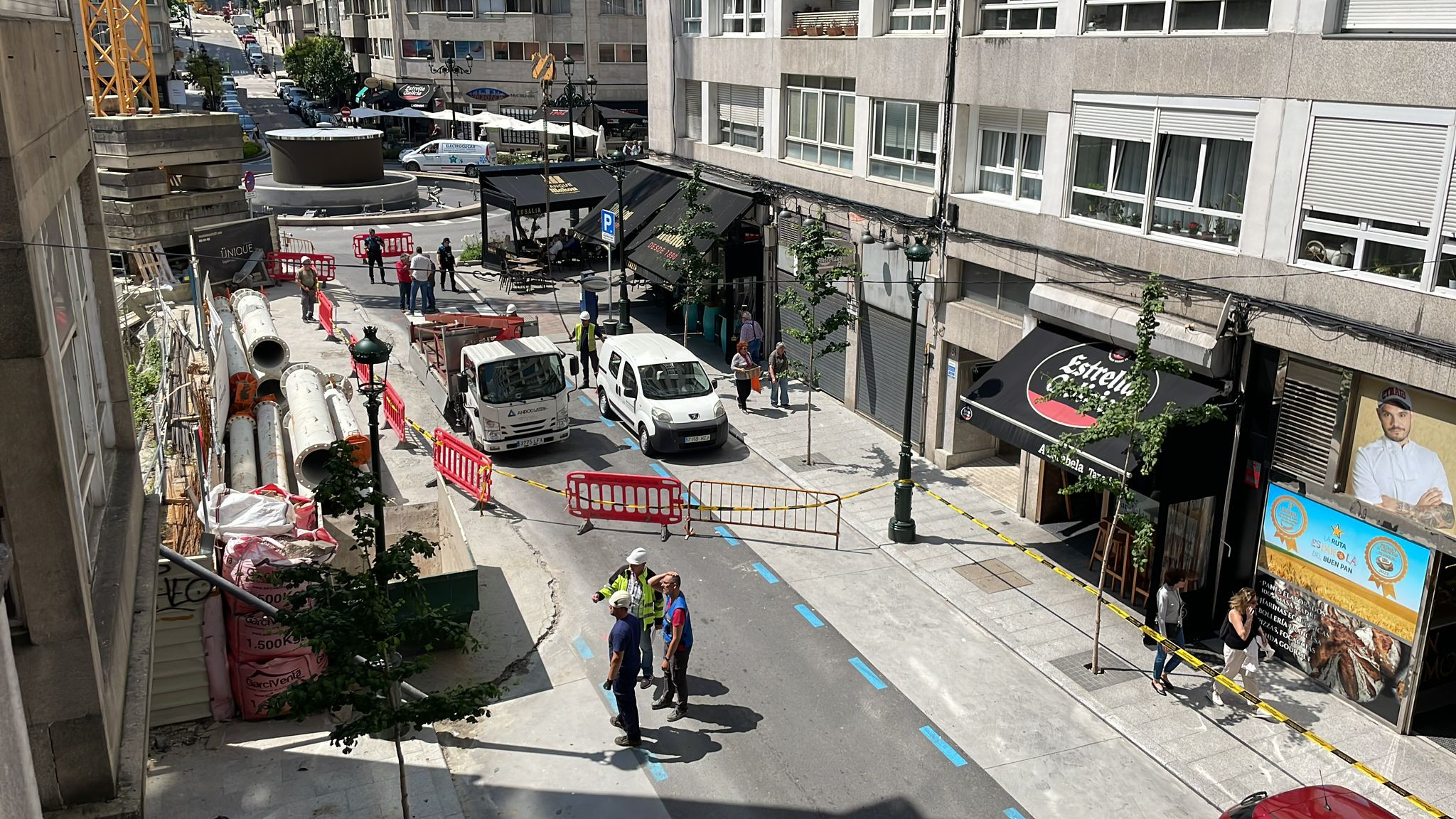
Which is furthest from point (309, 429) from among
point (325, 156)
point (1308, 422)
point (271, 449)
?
point (325, 156)

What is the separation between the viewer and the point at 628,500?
1909 cm

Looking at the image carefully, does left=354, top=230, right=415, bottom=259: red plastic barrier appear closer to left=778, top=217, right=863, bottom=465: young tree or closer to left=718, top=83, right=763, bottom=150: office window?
left=718, top=83, right=763, bottom=150: office window

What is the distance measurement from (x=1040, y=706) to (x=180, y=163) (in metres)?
27.8

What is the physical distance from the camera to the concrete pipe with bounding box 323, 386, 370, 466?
18828mm

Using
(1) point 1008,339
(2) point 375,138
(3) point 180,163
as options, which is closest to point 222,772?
(1) point 1008,339

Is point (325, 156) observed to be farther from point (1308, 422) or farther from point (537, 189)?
point (1308, 422)

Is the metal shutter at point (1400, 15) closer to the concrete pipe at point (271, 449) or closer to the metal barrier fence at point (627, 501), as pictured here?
the metal barrier fence at point (627, 501)

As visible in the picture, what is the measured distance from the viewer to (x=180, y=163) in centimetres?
3091

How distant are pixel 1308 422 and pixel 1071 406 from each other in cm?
330

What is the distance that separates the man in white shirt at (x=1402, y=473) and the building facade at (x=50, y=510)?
40.8 ft

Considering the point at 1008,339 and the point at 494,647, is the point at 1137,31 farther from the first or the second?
the point at 494,647

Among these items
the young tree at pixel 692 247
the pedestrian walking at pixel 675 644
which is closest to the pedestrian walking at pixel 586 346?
the young tree at pixel 692 247

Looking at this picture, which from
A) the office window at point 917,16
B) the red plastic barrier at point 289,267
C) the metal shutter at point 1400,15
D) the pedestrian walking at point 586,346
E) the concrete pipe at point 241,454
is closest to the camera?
the metal shutter at point 1400,15

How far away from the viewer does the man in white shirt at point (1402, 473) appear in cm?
1203
